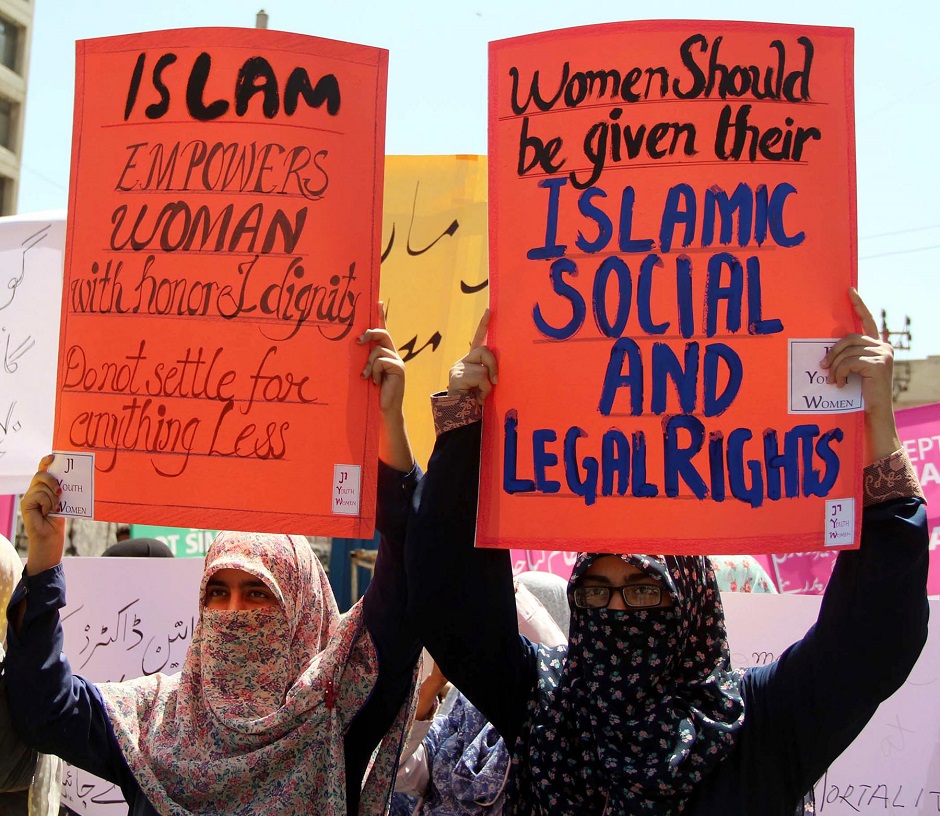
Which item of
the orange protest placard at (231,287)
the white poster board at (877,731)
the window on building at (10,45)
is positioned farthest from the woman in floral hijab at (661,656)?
the window on building at (10,45)

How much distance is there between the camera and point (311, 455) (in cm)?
203

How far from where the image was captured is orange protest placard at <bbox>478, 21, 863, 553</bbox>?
183cm

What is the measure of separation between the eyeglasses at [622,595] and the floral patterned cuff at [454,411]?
1.39ft

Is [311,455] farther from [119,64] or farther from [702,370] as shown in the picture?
[119,64]

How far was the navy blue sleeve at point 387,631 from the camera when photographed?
216 centimetres

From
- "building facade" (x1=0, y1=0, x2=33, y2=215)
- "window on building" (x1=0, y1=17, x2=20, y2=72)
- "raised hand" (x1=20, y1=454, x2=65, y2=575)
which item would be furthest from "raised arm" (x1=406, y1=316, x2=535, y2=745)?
"window on building" (x1=0, y1=17, x2=20, y2=72)

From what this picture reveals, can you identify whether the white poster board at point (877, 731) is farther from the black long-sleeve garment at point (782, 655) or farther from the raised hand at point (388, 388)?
the raised hand at point (388, 388)

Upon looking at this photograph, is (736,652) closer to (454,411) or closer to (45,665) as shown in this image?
(454,411)

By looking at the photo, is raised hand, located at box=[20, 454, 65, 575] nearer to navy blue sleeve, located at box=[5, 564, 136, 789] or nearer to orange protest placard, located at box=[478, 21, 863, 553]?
navy blue sleeve, located at box=[5, 564, 136, 789]

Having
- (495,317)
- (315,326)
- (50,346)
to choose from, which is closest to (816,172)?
(495,317)

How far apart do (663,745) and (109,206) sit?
4.97ft

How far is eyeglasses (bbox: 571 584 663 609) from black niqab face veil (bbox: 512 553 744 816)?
0.02 m

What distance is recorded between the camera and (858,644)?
183 centimetres

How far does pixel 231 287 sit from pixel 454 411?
0.51m
